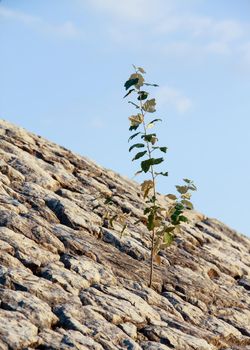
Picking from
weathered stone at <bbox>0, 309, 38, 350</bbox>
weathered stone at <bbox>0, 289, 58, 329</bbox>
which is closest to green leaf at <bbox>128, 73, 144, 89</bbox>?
weathered stone at <bbox>0, 289, 58, 329</bbox>

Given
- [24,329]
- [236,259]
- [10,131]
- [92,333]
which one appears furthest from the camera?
[10,131]

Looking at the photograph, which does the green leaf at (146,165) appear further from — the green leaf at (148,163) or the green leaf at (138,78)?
the green leaf at (138,78)

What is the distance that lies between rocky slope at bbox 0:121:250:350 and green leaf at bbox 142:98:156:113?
314cm

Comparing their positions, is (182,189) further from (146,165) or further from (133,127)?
(133,127)

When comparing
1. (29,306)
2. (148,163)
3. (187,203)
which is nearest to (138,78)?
(148,163)

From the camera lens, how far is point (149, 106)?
13.5m

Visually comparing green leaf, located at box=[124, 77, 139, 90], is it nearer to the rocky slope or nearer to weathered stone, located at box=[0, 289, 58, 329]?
the rocky slope

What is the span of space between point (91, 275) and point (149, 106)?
3936mm

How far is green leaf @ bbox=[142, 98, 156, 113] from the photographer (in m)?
13.4

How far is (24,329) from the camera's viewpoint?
29.5 feet

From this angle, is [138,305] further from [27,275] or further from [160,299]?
[27,275]

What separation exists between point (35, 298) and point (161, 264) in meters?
5.12

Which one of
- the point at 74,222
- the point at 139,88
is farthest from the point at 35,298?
the point at 139,88

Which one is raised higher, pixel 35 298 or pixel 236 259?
pixel 236 259
